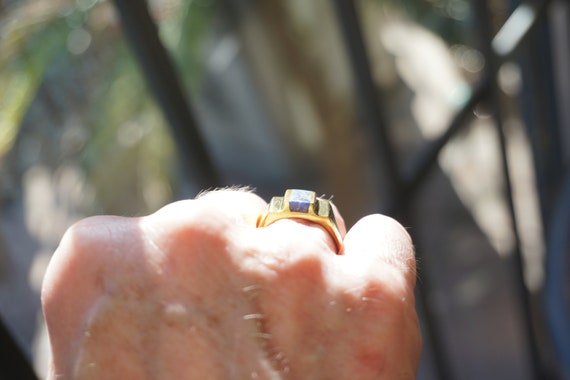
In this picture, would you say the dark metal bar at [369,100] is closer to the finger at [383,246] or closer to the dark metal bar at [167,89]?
the dark metal bar at [167,89]

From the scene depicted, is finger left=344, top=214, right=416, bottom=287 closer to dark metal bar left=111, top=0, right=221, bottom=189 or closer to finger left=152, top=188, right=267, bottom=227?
finger left=152, top=188, right=267, bottom=227

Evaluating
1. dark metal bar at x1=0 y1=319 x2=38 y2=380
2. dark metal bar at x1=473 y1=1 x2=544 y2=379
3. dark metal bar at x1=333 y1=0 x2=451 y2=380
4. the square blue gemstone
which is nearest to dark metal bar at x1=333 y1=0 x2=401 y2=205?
dark metal bar at x1=333 y1=0 x2=451 y2=380

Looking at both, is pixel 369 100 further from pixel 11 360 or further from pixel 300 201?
pixel 11 360

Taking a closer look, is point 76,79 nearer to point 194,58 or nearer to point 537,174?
point 194,58

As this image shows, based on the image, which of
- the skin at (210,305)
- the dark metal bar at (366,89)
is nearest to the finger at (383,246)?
the skin at (210,305)

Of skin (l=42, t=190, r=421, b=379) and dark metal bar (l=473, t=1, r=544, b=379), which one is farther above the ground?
skin (l=42, t=190, r=421, b=379)

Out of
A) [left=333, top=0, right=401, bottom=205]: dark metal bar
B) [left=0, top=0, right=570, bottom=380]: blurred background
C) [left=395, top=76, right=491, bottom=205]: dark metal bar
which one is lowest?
[left=0, top=0, right=570, bottom=380]: blurred background
